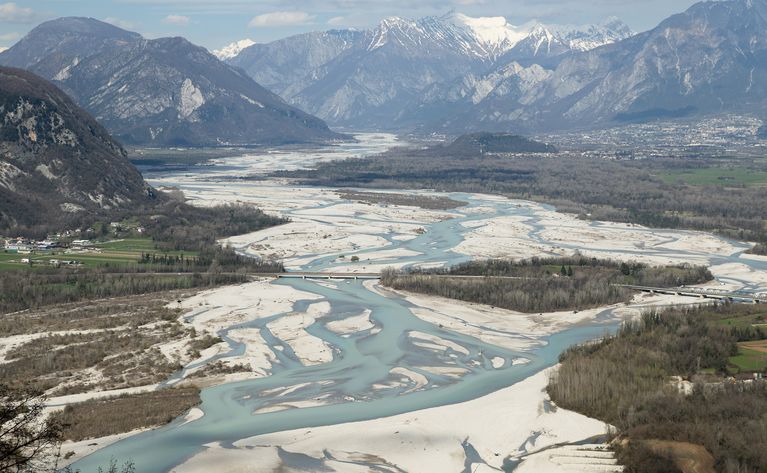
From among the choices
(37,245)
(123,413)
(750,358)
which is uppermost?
(37,245)

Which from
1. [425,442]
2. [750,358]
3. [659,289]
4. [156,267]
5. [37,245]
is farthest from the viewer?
[37,245]

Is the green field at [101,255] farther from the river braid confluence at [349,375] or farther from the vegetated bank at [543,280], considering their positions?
the vegetated bank at [543,280]

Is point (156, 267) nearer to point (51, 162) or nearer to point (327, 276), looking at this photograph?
point (327, 276)

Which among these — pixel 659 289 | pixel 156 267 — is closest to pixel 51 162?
pixel 156 267

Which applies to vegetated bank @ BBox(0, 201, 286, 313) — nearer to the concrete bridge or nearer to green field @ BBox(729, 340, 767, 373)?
the concrete bridge

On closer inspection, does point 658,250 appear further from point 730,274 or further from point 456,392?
point 456,392

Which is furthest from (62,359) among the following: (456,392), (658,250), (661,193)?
(661,193)

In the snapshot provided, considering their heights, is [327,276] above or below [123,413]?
below
